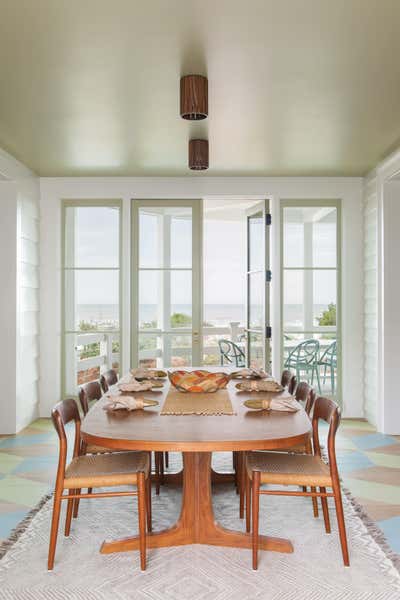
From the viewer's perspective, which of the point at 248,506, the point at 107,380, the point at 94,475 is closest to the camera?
the point at 94,475

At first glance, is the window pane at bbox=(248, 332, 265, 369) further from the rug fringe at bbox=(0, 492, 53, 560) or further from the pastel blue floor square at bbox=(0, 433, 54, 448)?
the rug fringe at bbox=(0, 492, 53, 560)

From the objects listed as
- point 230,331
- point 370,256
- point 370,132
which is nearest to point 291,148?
point 370,132

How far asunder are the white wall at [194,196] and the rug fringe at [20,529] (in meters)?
2.63

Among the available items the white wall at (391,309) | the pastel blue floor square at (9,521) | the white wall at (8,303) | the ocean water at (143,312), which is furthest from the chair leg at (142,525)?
the ocean water at (143,312)

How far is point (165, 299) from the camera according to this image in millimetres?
6156

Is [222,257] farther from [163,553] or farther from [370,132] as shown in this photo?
[163,553]

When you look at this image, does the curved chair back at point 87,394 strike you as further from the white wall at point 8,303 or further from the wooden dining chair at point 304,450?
the white wall at point 8,303

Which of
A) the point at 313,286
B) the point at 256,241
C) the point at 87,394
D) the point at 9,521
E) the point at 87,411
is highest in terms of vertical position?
the point at 256,241

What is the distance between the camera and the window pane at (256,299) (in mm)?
6148

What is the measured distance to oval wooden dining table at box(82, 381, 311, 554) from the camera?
7.82 feet

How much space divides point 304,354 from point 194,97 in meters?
3.68

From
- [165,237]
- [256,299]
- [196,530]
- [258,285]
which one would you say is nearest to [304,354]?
[256,299]

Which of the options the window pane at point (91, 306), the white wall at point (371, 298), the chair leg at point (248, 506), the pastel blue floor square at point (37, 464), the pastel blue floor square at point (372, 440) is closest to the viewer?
the chair leg at point (248, 506)

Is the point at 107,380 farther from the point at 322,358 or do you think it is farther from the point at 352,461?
the point at 322,358
